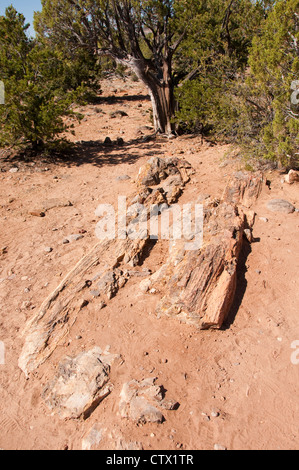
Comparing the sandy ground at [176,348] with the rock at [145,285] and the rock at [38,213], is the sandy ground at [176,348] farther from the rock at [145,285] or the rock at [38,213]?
the rock at [38,213]

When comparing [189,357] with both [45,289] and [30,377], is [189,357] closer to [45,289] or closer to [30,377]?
[30,377]

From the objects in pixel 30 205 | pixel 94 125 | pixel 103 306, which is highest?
pixel 94 125

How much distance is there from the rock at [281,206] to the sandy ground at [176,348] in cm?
10

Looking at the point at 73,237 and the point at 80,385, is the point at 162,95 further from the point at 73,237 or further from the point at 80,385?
the point at 80,385

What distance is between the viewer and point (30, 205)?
21.6 feet

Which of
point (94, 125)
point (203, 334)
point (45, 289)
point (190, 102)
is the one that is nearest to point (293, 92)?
point (190, 102)

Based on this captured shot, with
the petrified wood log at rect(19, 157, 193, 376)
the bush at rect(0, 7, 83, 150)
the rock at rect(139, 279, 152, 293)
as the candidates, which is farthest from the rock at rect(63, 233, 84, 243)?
the bush at rect(0, 7, 83, 150)

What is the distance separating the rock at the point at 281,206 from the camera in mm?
5023

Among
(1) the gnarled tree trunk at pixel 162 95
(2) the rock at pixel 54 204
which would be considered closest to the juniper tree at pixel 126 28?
(1) the gnarled tree trunk at pixel 162 95

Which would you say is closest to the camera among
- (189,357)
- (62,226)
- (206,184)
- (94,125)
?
(189,357)

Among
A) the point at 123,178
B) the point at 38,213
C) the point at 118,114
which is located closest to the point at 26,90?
the point at 123,178

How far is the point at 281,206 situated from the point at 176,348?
3.09m

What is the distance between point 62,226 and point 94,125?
25.2 feet

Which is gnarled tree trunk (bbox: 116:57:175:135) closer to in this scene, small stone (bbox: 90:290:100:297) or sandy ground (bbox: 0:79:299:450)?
sandy ground (bbox: 0:79:299:450)
